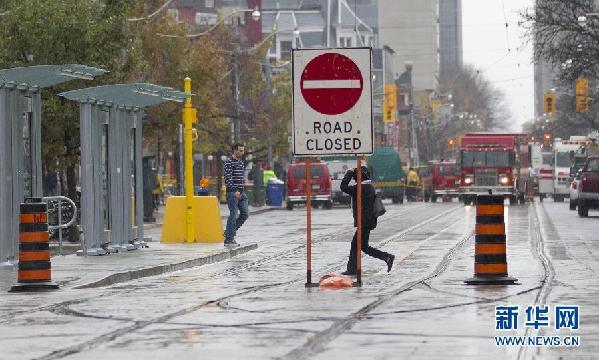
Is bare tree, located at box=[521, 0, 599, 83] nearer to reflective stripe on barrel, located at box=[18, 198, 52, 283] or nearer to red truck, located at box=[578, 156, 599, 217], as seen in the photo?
red truck, located at box=[578, 156, 599, 217]

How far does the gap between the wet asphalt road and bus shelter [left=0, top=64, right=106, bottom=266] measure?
110 inches

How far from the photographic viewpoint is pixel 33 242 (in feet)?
68.1

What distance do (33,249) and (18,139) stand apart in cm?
472

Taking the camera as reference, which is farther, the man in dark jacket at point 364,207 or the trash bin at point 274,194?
the trash bin at point 274,194

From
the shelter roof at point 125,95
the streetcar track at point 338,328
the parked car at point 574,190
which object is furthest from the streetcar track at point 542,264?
the parked car at point 574,190

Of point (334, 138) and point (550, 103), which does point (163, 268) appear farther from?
point (550, 103)

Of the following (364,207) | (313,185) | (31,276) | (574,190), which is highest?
(313,185)

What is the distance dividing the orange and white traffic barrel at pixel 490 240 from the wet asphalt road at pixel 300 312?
1.29 ft

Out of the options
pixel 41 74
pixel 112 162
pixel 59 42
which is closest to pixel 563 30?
pixel 59 42

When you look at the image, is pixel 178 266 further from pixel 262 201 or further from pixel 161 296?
pixel 262 201

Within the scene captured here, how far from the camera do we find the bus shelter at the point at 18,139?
24234mm

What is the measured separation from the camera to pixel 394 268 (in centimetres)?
2428

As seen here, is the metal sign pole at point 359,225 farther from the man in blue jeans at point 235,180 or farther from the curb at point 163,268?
the man in blue jeans at point 235,180

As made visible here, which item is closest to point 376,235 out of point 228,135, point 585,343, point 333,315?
point 333,315
